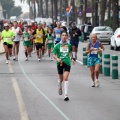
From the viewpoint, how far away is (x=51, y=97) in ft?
49.6

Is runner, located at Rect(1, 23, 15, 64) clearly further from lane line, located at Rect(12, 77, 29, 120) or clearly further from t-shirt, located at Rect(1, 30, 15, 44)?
lane line, located at Rect(12, 77, 29, 120)

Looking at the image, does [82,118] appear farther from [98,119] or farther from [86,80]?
[86,80]

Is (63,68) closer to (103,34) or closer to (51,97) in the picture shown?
(51,97)

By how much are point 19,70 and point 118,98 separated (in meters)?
9.33

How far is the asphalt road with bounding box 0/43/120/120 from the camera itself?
11992mm

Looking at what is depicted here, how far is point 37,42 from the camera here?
2906 centimetres

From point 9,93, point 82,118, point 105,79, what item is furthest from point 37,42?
point 82,118

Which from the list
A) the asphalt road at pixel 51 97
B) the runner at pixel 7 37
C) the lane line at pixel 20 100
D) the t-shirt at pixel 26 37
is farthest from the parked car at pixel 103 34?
the lane line at pixel 20 100

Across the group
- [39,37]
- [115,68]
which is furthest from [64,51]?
[39,37]

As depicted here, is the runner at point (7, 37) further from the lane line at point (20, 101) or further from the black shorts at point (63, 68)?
the black shorts at point (63, 68)

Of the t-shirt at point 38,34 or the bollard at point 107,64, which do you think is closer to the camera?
the bollard at point 107,64

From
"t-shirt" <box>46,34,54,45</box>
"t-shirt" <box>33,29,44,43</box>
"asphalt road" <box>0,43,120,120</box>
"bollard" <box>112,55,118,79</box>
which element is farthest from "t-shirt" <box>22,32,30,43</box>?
"bollard" <box>112,55,118,79</box>

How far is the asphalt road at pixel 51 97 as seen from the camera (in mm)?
11992

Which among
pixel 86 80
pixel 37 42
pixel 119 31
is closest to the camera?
pixel 86 80
